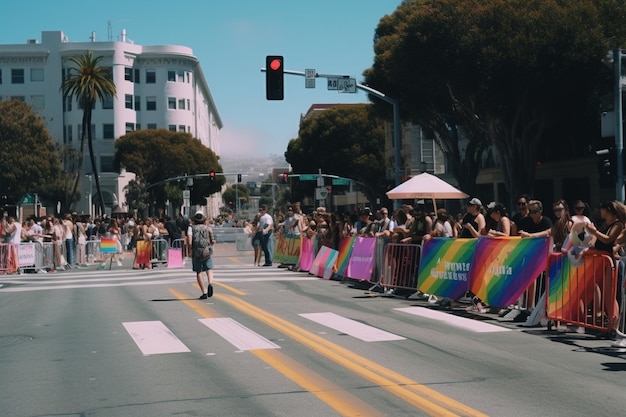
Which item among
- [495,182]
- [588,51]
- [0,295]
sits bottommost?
[0,295]

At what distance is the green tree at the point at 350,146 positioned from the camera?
77.4 meters

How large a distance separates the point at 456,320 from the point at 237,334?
3540mm

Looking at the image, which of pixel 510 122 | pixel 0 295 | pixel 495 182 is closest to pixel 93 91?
pixel 495 182

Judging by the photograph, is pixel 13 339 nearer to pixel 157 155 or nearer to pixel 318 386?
pixel 318 386

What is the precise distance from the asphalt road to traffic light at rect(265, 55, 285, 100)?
10.1 m

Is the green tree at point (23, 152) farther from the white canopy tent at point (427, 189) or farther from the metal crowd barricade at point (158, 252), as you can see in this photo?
the white canopy tent at point (427, 189)

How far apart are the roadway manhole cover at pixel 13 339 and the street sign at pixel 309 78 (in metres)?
17.8

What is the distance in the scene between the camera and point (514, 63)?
3228cm

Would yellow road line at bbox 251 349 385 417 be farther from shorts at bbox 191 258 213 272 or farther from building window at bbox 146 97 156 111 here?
building window at bbox 146 97 156 111

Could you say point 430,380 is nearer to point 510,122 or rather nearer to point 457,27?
point 457,27

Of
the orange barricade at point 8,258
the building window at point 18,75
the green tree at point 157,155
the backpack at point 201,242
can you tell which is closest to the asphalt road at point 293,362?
the backpack at point 201,242

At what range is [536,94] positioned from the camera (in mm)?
33500

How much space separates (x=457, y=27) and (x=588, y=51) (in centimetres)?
509

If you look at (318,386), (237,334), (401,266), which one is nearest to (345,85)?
(401,266)
